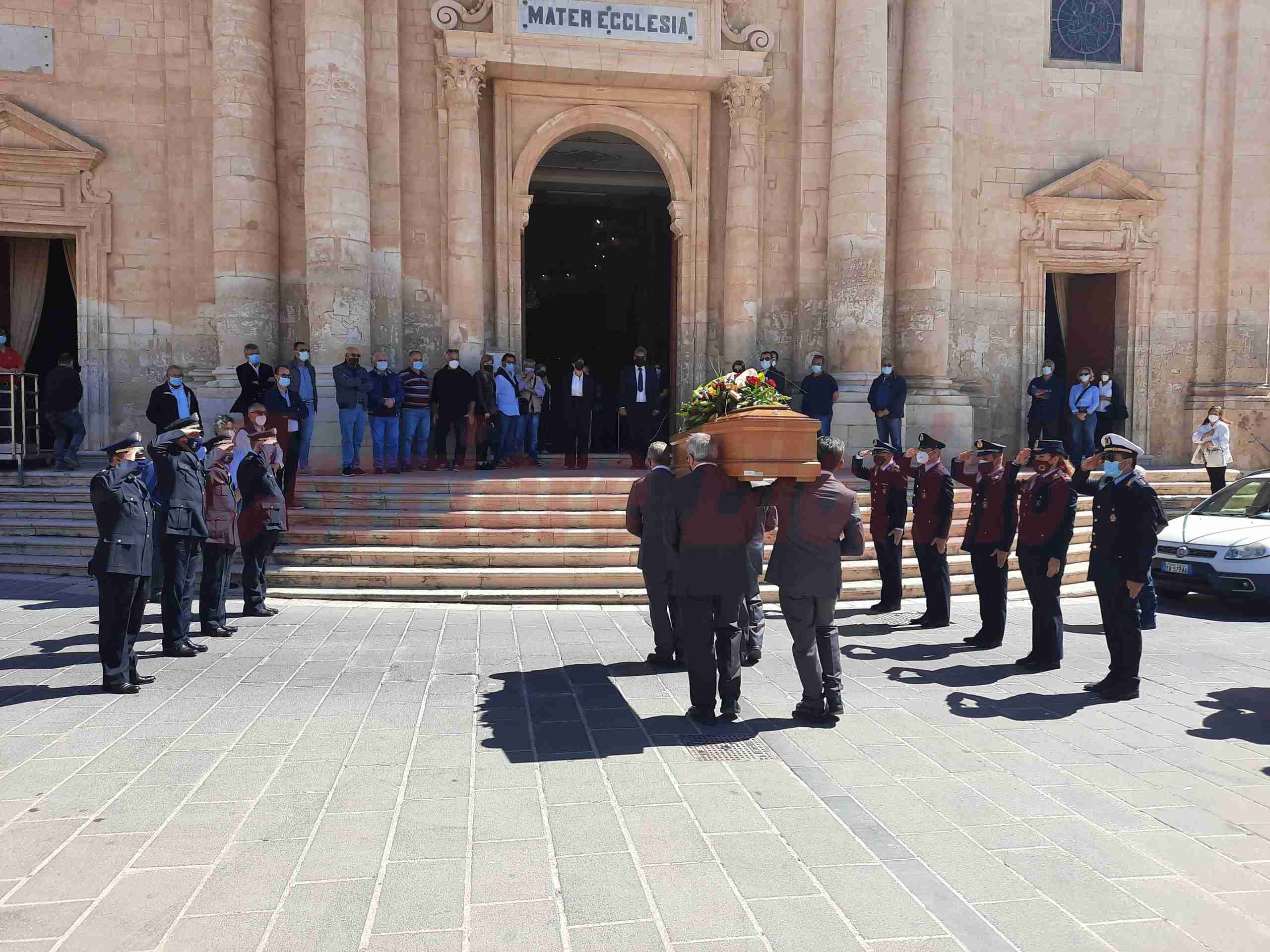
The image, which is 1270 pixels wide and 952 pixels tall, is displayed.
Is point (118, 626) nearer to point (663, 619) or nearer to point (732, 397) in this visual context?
point (663, 619)

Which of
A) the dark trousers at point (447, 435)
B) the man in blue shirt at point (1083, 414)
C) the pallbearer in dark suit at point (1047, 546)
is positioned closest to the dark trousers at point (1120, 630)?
the pallbearer in dark suit at point (1047, 546)

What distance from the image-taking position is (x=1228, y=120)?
56.4ft

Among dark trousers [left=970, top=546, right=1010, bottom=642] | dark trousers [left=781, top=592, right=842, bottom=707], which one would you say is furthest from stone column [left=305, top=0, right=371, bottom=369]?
dark trousers [left=781, top=592, right=842, bottom=707]

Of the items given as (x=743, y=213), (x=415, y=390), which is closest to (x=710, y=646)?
(x=415, y=390)

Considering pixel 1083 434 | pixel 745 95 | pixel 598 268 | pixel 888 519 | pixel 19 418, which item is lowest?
pixel 888 519

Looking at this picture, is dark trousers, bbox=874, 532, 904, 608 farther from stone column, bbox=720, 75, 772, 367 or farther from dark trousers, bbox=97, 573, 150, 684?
dark trousers, bbox=97, 573, 150, 684

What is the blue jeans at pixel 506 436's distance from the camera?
14.0 m

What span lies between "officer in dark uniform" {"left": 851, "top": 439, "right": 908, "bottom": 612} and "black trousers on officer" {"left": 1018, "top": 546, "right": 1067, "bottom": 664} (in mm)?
2116

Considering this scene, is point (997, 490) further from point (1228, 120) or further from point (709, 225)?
point (1228, 120)

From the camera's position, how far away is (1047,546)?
288 inches

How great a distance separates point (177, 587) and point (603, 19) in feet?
37.2

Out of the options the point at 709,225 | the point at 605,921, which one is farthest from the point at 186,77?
the point at 605,921

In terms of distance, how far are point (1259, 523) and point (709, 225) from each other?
917cm

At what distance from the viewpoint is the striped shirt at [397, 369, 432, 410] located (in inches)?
528
